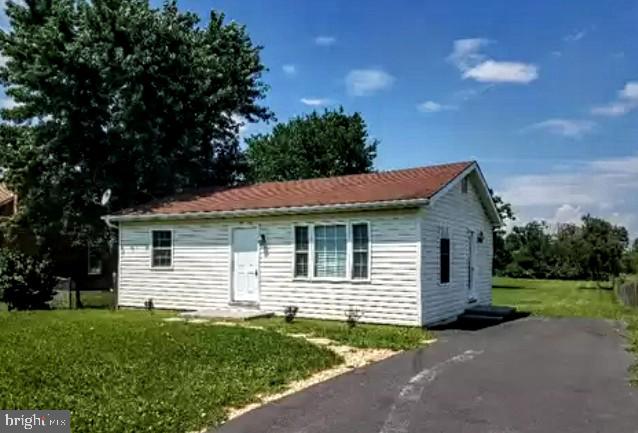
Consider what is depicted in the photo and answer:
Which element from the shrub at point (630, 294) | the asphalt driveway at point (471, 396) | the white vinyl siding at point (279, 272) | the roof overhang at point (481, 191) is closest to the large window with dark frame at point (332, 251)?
the white vinyl siding at point (279, 272)

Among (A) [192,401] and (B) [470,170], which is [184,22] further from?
(A) [192,401]

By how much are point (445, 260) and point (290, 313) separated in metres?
4.19

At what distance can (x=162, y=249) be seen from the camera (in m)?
18.0

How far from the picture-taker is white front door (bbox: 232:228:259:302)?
16.2 metres

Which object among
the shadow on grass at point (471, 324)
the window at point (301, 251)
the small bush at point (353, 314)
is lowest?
the shadow on grass at point (471, 324)

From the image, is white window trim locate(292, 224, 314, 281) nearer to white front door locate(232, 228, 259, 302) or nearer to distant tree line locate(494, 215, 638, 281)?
white front door locate(232, 228, 259, 302)

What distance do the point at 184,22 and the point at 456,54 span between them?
14.7m

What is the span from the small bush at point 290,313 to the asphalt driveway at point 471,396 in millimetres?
4302

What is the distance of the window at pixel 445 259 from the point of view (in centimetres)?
1510

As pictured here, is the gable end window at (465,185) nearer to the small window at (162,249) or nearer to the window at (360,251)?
the window at (360,251)

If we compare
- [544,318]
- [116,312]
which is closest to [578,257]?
[544,318]

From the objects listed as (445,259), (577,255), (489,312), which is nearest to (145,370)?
(445,259)

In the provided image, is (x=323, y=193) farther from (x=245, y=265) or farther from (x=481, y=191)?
(x=481, y=191)

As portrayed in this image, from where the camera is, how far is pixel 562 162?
2562 cm
